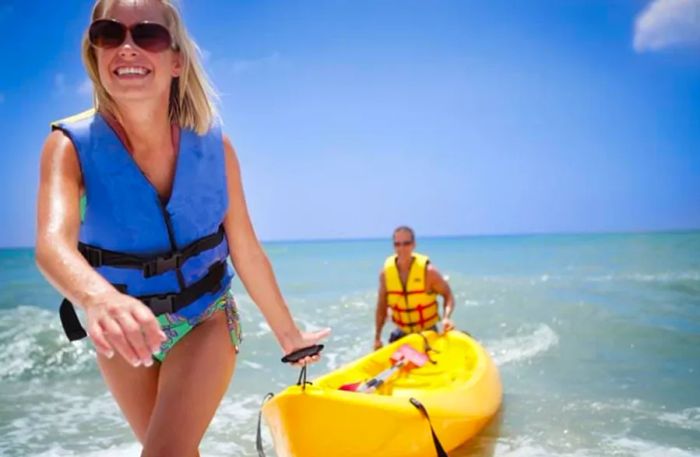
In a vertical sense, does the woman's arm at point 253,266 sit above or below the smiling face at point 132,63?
below

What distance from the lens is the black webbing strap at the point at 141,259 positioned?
6.07ft

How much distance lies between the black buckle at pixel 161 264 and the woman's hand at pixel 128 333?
2.86 feet

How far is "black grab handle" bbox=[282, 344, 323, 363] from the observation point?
7.04 feet

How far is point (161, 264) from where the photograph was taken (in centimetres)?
189

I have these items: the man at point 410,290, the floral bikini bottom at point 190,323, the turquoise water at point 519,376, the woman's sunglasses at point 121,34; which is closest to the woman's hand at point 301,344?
the floral bikini bottom at point 190,323

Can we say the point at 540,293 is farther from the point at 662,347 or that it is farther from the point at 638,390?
the point at 638,390

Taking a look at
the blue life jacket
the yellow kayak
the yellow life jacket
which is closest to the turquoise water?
the yellow kayak

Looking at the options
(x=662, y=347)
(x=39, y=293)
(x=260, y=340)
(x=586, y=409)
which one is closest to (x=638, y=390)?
(x=586, y=409)

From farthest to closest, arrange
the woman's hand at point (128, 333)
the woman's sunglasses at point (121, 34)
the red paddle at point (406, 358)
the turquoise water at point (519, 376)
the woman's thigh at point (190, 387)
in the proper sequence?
the red paddle at point (406, 358) < the turquoise water at point (519, 376) < the woman's sunglasses at point (121, 34) < the woman's thigh at point (190, 387) < the woman's hand at point (128, 333)

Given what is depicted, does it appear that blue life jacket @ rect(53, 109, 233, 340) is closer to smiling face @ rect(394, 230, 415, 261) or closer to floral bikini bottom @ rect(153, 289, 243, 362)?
floral bikini bottom @ rect(153, 289, 243, 362)

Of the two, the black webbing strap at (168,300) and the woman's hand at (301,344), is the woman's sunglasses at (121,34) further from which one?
the woman's hand at (301,344)

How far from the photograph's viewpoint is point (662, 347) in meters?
10.2

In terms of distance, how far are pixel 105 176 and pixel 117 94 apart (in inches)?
9.9

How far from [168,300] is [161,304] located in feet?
0.08
